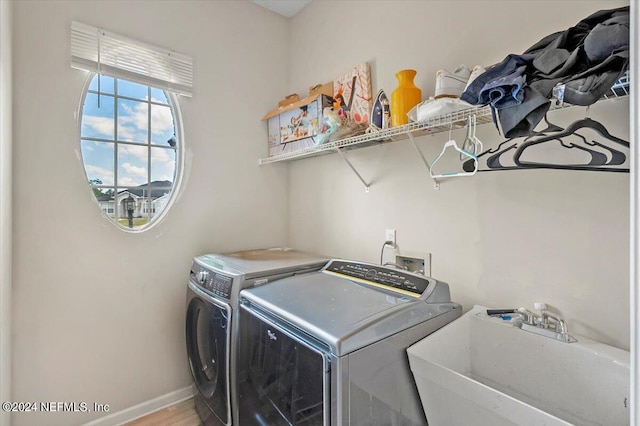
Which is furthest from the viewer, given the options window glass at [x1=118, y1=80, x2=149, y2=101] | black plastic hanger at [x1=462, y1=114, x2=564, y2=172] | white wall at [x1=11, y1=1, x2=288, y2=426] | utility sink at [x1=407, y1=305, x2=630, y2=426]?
window glass at [x1=118, y1=80, x2=149, y2=101]

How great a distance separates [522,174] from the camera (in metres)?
1.35

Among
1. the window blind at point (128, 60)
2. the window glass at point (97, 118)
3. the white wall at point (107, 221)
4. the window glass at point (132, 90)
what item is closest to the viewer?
the white wall at point (107, 221)

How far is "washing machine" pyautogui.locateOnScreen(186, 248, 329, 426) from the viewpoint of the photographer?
5.12 feet

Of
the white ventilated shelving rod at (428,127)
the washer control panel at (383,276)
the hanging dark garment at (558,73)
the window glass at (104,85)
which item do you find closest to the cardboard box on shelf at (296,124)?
the white ventilated shelving rod at (428,127)

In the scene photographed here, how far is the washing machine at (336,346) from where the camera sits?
40.2 inches

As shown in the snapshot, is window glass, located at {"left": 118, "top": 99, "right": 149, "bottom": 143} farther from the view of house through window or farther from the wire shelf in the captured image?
the wire shelf

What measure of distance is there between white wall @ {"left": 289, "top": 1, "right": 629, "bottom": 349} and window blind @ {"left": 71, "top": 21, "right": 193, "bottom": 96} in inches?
39.0

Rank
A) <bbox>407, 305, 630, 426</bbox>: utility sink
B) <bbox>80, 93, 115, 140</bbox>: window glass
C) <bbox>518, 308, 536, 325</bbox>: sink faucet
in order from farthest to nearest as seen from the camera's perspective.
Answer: <bbox>80, 93, 115, 140</bbox>: window glass, <bbox>518, 308, 536, 325</bbox>: sink faucet, <bbox>407, 305, 630, 426</bbox>: utility sink

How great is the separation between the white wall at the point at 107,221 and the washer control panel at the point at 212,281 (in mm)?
346

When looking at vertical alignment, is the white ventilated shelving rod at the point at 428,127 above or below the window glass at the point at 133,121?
below

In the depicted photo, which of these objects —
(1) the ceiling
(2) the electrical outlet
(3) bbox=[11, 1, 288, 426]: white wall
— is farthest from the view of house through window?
(2) the electrical outlet

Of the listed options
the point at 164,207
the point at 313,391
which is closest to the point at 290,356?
the point at 313,391

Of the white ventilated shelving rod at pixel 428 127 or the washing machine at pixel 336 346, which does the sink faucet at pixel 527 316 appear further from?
the white ventilated shelving rod at pixel 428 127

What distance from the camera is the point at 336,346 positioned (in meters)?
0.99
